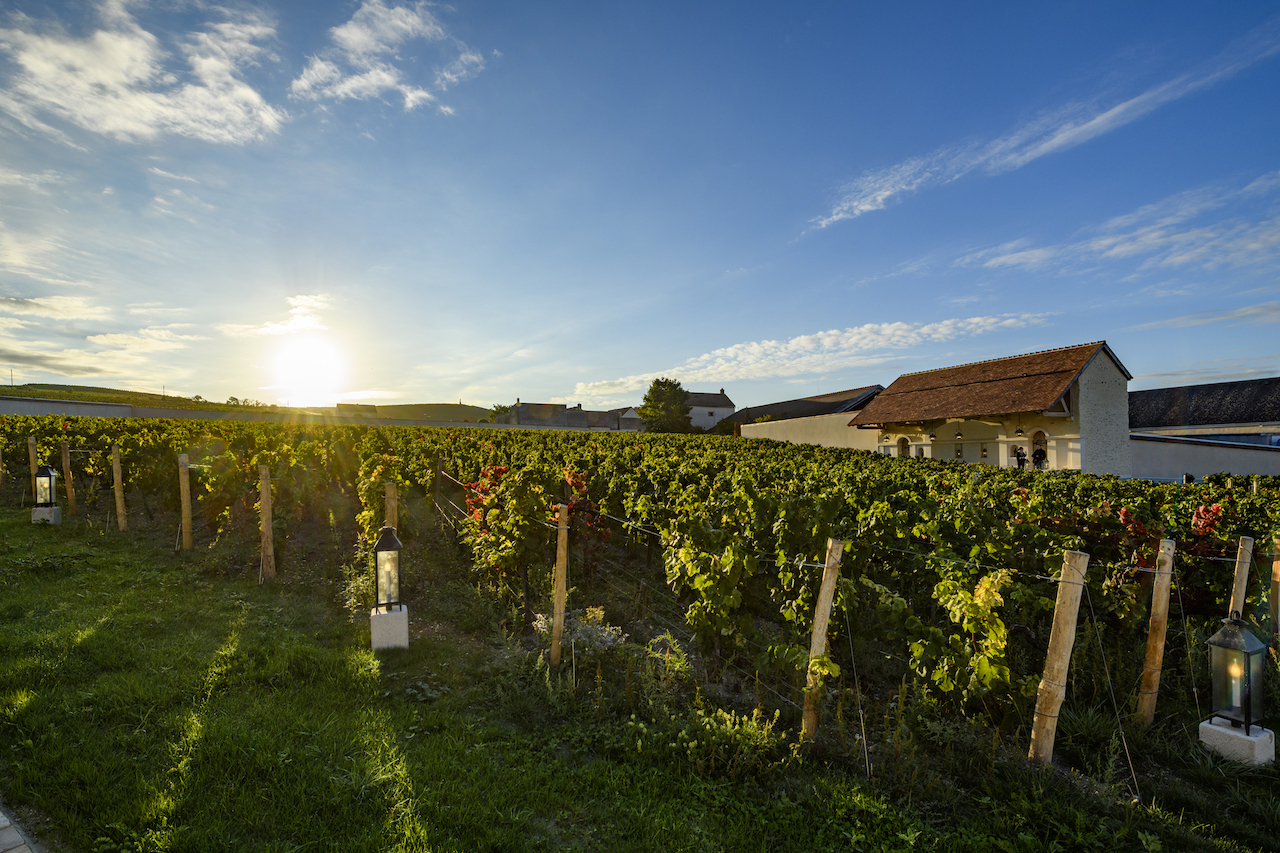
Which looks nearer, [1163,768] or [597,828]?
[597,828]

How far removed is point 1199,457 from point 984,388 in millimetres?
7822

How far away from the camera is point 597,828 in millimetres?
3473

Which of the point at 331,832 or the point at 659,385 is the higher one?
the point at 659,385

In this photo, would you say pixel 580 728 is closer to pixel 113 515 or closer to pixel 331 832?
pixel 331 832

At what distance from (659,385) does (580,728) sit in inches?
2287

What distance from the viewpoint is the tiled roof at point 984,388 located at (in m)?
21.9

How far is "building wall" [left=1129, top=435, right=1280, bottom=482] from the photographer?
22.1m

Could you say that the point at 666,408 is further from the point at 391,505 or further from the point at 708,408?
the point at 391,505

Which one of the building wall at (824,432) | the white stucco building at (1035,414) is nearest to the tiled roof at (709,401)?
the building wall at (824,432)

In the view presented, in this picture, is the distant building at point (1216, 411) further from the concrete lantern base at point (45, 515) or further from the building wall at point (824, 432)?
the concrete lantern base at point (45, 515)

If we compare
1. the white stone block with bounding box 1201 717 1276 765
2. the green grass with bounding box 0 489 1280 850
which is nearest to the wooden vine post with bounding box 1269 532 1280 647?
the white stone block with bounding box 1201 717 1276 765

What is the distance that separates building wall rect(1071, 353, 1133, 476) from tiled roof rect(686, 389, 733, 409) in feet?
164

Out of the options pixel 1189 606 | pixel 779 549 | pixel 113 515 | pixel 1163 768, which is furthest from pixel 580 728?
pixel 113 515

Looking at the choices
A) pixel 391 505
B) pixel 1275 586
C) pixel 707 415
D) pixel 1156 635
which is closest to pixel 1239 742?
pixel 1156 635
